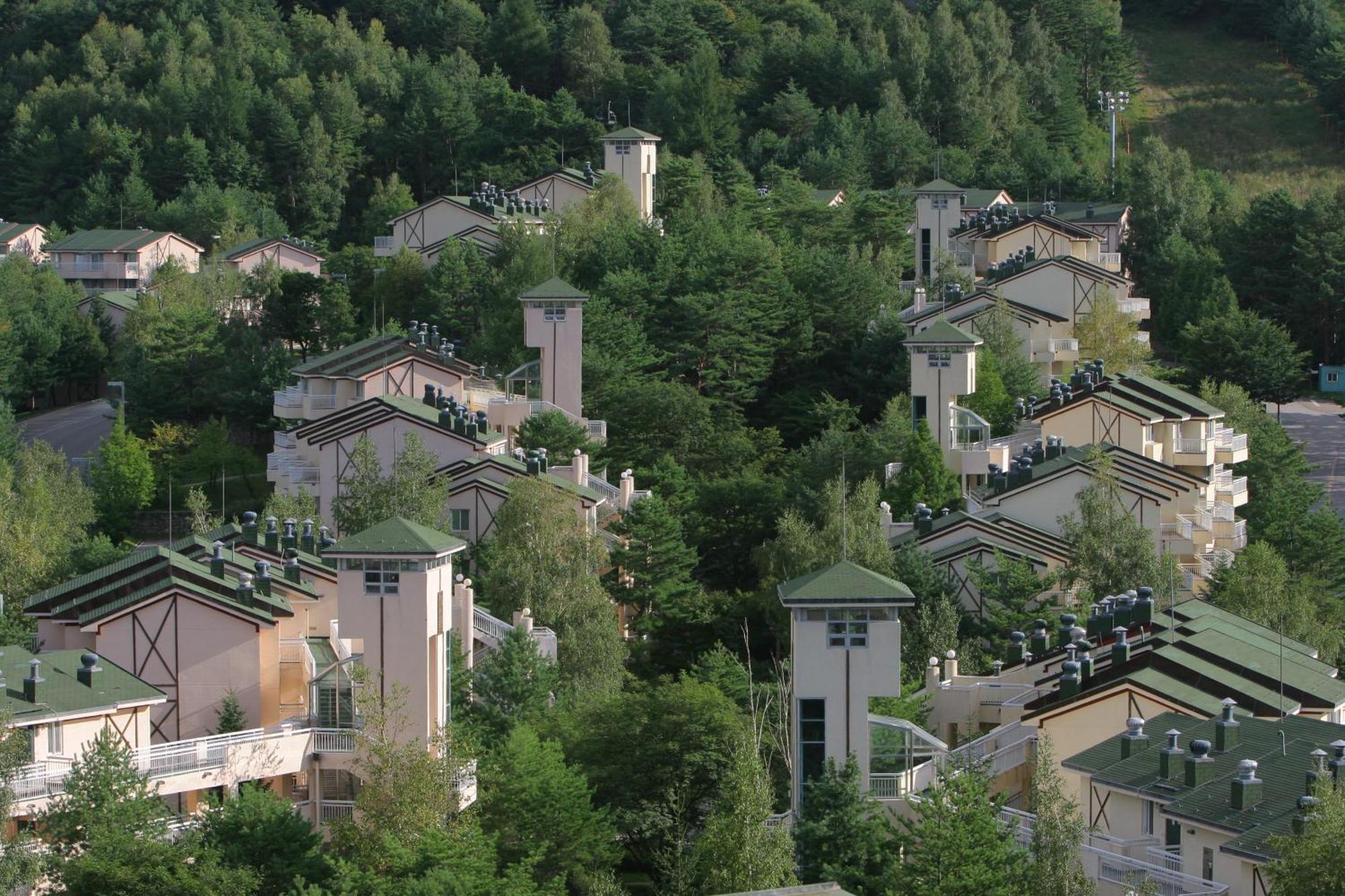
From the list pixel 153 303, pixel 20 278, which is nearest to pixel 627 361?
pixel 153 303

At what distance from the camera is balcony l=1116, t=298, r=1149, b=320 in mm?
86938

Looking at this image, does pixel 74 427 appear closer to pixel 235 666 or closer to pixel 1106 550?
pixel 1106 550

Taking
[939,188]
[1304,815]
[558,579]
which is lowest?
[1304,815]

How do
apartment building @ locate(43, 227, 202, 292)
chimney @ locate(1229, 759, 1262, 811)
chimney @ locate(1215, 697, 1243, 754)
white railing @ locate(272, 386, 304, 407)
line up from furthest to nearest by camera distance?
apartment building @ locate(43, 227, 202, 292) → white railing @ locate(272, 386, 304, 407) → chimney @ locate(1215, 697, 1243, 754) → chimney @ locate(1229, 759, 1262, 811)

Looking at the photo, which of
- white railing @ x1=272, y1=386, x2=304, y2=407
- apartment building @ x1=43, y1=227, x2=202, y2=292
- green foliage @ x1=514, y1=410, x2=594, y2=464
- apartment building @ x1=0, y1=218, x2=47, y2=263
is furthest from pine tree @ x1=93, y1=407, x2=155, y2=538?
apartment building @ x1=0, y1=218, x2=47, y2=263

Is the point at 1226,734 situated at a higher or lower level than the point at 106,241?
lower

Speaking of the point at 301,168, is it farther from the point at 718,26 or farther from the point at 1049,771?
the point at 1049,771

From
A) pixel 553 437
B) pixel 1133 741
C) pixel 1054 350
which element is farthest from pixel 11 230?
pixel 1133 741

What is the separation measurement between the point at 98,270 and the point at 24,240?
5348mm

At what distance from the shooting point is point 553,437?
70.1 m

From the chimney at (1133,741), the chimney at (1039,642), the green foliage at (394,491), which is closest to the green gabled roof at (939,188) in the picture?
the green foliage at (394,491)

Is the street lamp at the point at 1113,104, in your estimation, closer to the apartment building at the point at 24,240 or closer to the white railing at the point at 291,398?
the apartment building at the point at 24,240

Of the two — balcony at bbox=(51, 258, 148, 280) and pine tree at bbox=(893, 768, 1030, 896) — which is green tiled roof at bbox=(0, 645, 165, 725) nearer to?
pine tree at bbox=(893, 768, 1030, 896)

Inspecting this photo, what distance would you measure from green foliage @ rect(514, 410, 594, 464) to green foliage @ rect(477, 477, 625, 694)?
652 cm
